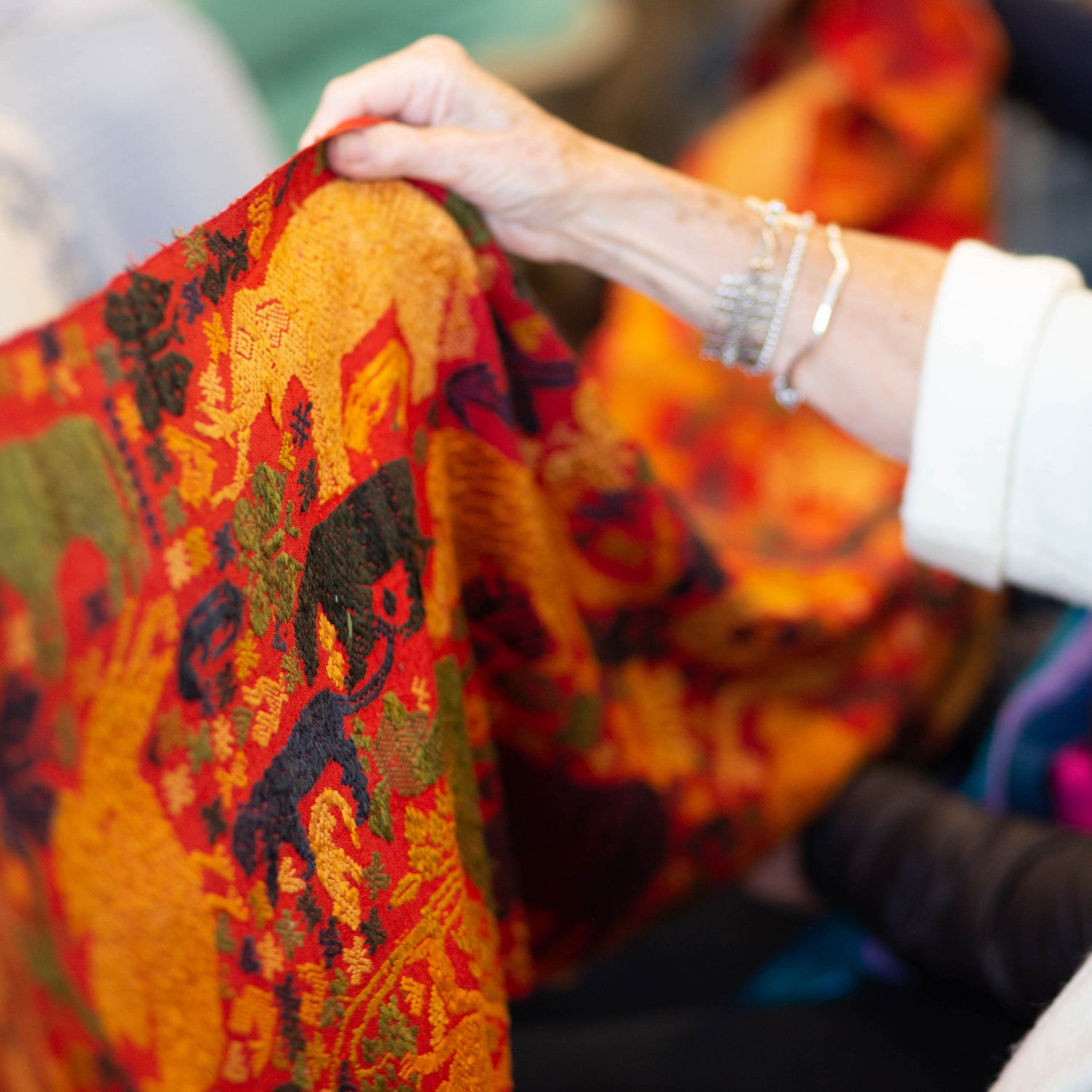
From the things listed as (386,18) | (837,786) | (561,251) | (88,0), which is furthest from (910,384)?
(386,18)

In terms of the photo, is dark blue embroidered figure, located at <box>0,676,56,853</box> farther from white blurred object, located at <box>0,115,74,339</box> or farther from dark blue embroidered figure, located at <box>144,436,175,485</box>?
white blurred object, located at <box>0,115,74,339</box>

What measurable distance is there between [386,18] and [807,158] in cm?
75

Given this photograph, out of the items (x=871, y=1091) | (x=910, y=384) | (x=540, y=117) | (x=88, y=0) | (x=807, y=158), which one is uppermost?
(x=88, y=0)

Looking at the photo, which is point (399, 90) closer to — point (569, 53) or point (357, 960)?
point (357, 960)

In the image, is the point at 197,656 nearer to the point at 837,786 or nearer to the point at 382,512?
the point at 382,512

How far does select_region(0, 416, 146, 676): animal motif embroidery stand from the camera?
0.34 m

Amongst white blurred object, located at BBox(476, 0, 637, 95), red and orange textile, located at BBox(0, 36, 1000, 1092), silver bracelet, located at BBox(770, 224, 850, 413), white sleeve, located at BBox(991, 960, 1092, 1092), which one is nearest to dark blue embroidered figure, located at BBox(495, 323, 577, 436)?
red and orange textile, located at BBox(0, 36, 1000, 1092)

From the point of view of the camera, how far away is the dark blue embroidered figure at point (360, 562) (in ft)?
1.28

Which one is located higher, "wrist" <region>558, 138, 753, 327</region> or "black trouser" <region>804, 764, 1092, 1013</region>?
"wrist" <region>558, 138, 753, 327</region>

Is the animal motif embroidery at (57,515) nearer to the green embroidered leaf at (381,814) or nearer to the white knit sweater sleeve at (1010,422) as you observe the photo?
the green embroidered leaf at (381,814)

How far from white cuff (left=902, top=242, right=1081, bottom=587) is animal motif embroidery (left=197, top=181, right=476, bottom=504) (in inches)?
9.8

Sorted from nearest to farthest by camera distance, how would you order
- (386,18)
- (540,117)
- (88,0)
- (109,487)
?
(109,487), (540,117), (88,0), (386,18)

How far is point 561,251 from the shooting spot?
57cm

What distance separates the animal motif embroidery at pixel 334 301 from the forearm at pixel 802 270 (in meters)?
0.11
